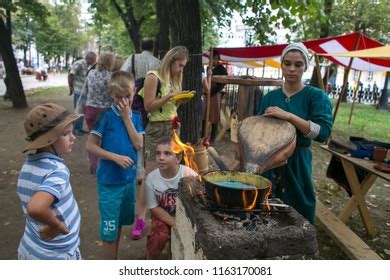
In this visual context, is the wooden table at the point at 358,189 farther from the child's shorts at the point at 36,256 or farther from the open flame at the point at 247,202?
the child's shorts at the point at 36,256

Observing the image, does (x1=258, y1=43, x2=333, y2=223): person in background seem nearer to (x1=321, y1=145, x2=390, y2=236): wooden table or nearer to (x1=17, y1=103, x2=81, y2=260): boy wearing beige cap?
(x1=17, y1=103, x2=81, y2=260): boy wearing beige cap

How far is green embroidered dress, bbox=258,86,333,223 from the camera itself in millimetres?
2508

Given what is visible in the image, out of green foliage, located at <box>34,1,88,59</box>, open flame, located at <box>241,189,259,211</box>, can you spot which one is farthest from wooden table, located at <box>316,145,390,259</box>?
green foliage, located at <box>34,1,88,59</box>

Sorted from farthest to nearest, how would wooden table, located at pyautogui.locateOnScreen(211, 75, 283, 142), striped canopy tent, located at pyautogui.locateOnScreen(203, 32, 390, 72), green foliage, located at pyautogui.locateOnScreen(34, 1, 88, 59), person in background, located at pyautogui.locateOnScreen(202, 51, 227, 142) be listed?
green foliage, located at pyautogui.locateOnScreen(34, 1, 88, 59), person in background, located at pyautogui.locateOnScreen(202, 51, 227, 142), wooden table, located at pyautogui.locateOnScreen(211, 75, 283, 142), striped canopy tent, located at pyautogui.locateOnScreen(203, 32, 390, 72)

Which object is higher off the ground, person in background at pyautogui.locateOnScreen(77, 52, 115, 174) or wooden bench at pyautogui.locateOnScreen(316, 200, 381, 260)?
person in background at pyautogui.locateOnScreen(77, 52, 115, 174)

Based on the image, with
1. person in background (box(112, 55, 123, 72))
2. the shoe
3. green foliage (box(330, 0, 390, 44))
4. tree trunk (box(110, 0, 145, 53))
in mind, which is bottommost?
the shoe

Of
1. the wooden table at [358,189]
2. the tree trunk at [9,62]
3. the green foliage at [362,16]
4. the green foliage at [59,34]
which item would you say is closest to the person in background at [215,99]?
the wooden table at [358,189]

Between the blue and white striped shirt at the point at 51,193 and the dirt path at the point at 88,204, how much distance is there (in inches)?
60.4

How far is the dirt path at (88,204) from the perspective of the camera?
12.4 feet

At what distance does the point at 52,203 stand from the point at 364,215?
12.9 ft

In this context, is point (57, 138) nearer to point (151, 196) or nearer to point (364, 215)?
point (151, 196)

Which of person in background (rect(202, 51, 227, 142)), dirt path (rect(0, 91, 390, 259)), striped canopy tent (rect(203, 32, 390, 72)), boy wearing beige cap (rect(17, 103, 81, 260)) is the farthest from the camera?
person in background (rect(202, 51, 227, 142))
